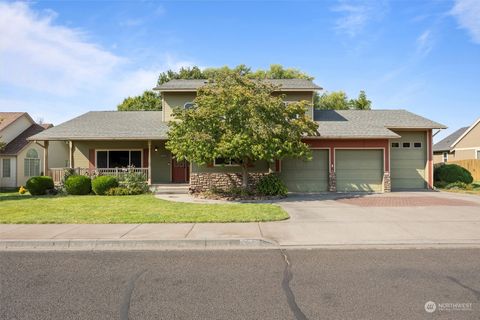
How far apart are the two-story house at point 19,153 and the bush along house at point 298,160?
5065 millimetres

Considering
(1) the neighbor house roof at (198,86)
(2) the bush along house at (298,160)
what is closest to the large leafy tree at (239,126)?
(2) the bush along house at (298,160)

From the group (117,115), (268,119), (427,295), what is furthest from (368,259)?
(117,115)

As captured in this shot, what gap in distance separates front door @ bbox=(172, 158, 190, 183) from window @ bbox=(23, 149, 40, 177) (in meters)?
11.9

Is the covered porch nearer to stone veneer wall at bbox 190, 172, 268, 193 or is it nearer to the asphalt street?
stone veneer wall at bbox 190, 172, 268, 193

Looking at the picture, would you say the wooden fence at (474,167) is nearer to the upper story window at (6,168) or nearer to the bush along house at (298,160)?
the bush along house at (298,160)

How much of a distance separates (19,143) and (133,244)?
2215 centimetres

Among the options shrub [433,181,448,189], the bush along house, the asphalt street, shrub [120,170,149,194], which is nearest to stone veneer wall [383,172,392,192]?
the bush along house

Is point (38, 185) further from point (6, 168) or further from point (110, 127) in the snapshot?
point (6, 168)

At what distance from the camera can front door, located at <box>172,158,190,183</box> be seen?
2070 cm

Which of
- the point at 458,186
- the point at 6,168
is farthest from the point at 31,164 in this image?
the point at 458,186

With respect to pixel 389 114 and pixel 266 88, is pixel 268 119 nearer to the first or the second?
pixel 266 88

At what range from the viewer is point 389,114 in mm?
22734

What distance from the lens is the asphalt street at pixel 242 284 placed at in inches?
167

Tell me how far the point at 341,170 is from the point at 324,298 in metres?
14.8
